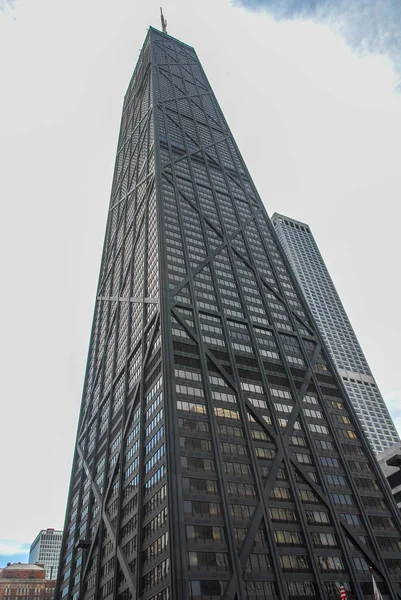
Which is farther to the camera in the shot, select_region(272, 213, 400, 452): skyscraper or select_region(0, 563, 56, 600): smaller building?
select_region(272, 213, 400, 452): skyscraper

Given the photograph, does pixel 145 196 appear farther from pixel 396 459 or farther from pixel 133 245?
pixel 396 459

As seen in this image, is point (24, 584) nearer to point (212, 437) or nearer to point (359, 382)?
point (212, 437)

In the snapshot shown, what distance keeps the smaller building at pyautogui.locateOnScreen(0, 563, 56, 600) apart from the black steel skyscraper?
195 ft

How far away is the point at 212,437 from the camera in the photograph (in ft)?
226

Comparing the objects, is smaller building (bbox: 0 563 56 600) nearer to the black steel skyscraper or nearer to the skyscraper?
the black steel skyscraper

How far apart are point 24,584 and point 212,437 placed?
115571 millimetres

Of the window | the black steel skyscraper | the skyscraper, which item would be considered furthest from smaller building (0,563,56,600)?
the window

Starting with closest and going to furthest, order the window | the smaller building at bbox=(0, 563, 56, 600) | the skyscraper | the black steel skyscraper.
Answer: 1. the window
2. the black steel skyscraper
3. the smaller building at bbox=(0, 563, 56, 600)
4. the skyscraper

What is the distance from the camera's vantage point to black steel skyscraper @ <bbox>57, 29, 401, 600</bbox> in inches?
2355

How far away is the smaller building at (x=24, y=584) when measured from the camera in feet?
471

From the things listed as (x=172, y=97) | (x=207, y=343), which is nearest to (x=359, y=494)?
(x=207, y=343)

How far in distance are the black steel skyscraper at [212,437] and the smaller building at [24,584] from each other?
195 ft

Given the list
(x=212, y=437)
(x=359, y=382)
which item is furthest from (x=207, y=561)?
(x=359, y=382)

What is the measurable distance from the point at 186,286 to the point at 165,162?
168 feet
